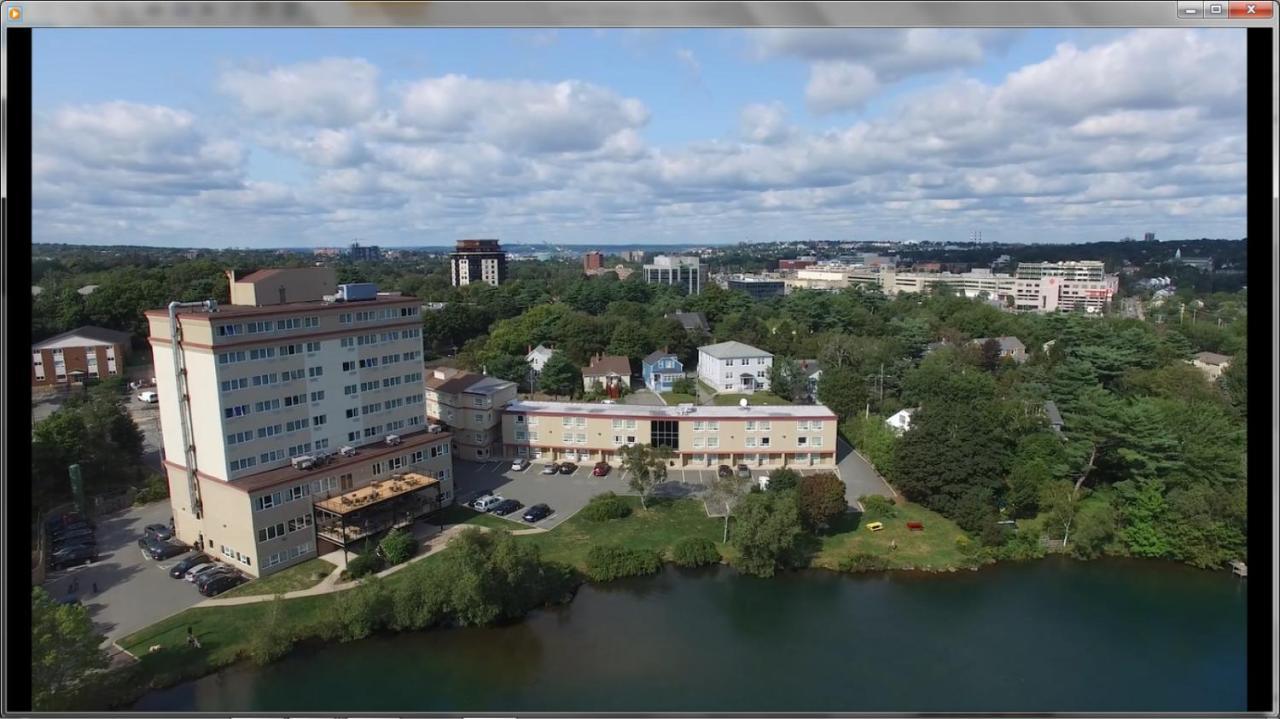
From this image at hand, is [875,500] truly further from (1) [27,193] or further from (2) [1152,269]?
(2) [1152,269]

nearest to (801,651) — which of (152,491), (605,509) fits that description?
(605,509)

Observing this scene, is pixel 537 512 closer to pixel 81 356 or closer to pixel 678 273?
pixel 81 356

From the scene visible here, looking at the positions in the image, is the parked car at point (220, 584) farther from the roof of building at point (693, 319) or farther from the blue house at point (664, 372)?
the roof of building at point (693, 319)

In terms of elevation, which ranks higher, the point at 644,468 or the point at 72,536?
the point at 644,468

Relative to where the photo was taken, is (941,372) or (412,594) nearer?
(412,594)

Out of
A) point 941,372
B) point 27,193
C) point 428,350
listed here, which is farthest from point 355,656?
point 428,350

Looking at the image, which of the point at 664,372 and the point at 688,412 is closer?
the point at 688,412

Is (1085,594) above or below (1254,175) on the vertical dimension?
below
